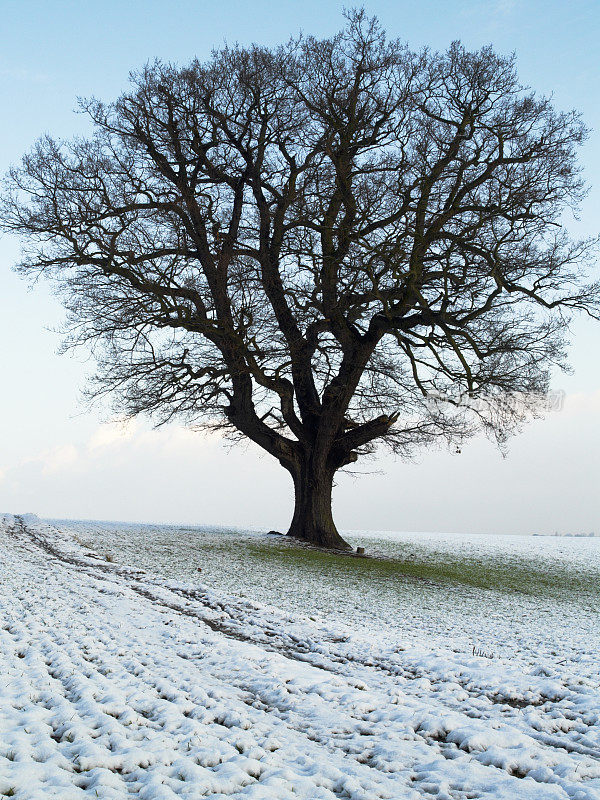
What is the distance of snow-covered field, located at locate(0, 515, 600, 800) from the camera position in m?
4.02

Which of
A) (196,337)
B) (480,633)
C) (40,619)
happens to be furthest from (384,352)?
(40,619)

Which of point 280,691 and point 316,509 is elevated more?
point 316,509

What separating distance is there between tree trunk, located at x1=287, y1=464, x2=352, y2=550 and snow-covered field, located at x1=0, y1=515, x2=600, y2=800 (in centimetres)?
760

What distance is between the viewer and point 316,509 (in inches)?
819

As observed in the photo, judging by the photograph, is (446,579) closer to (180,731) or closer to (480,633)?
(480,633)

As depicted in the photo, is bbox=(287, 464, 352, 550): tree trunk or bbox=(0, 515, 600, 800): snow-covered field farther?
bbox=(287, 464, 352, 550): tree trunk

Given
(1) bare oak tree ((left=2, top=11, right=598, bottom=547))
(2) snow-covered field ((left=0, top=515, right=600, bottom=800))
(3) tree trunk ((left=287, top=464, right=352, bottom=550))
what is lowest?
(2) snow-covered field ((left=0, top=515, right=600, bottom=800))

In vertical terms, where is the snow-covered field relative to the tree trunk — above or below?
below

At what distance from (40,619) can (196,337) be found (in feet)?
44.6

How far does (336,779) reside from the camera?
4.05 m

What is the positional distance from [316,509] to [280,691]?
49.4ft

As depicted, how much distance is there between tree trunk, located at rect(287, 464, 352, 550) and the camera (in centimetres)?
2064

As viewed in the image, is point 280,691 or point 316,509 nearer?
point 280,691

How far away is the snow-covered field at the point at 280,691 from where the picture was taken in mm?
4016
